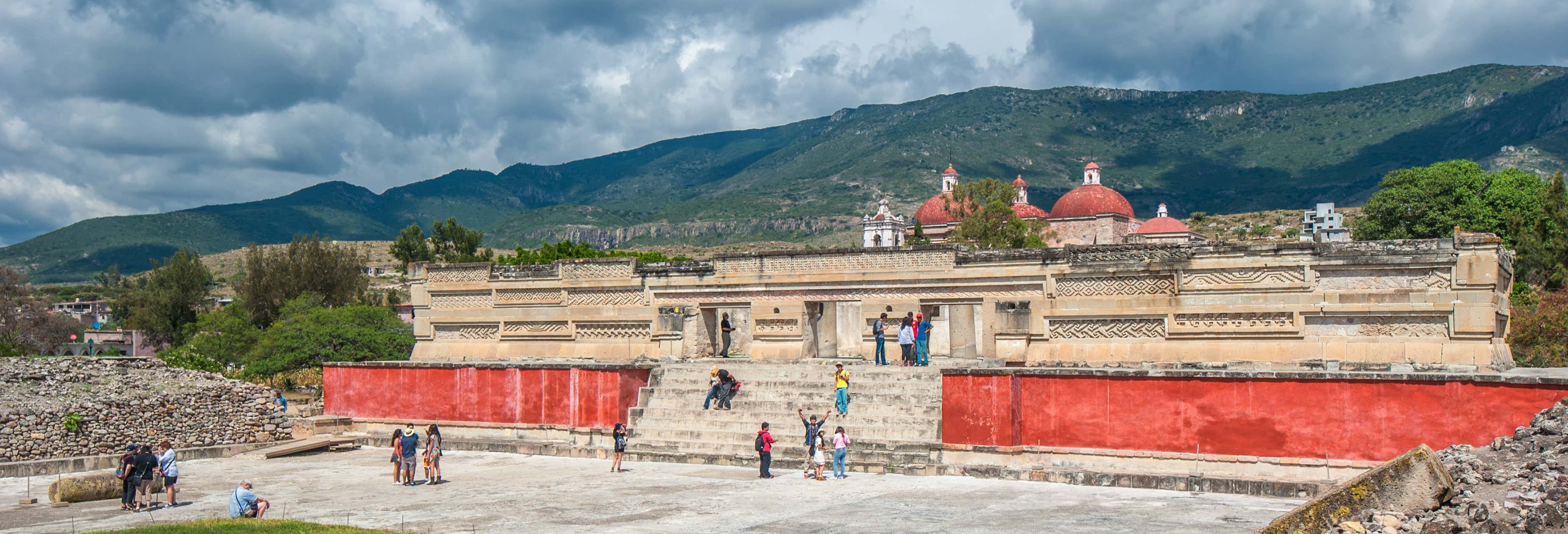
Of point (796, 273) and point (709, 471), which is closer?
point (709, 471)

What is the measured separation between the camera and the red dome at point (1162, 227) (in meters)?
62.3

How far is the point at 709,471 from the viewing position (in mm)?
16578

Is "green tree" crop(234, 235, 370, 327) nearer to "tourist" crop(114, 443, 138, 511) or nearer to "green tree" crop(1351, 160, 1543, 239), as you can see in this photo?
"tourist" crop(114, 443, 138, 511)

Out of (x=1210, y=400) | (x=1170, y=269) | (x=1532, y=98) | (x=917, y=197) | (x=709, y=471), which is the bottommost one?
(x=709, y=471)

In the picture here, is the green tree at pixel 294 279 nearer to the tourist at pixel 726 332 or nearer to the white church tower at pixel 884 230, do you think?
the tourist at pixel 726 332

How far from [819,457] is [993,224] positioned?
121 ft

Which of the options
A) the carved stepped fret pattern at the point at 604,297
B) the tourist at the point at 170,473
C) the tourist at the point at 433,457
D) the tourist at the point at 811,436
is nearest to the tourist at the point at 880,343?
the tourist at the point at 811,436

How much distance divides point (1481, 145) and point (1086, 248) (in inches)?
5848

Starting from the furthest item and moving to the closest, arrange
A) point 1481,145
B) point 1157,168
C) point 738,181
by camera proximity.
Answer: point 738,181 < point 1157,168 < point 1481,145

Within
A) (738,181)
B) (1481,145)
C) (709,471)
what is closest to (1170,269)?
(709,471)

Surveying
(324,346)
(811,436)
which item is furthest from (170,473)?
(324,346)

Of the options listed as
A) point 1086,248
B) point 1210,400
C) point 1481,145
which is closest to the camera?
point 1210,400

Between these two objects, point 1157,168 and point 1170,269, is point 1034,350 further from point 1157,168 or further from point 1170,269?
point 1157,168

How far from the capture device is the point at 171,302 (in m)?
51.2
